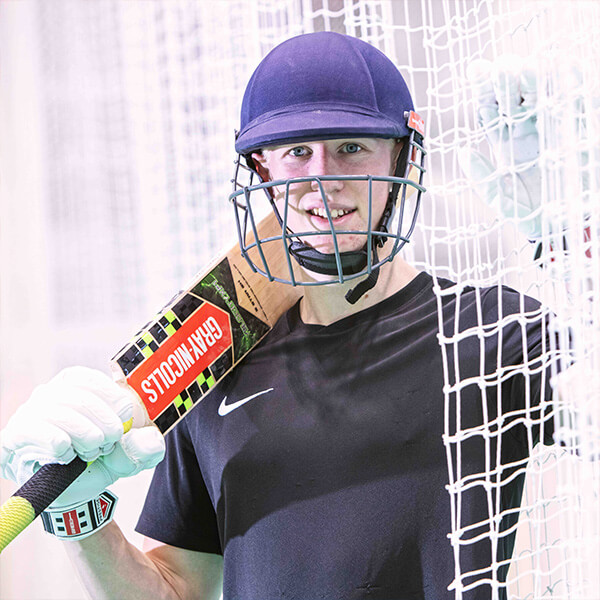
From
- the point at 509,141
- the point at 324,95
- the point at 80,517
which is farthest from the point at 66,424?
the point at 509,141

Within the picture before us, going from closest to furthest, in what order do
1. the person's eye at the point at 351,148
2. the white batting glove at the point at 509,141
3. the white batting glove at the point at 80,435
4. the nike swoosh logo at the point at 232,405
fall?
the white batting glove at the point at 509,141, the white batting glove at the point at 80,435, the person's eye at the point at 351,148, the nike swoosh logo at the point at 232,405

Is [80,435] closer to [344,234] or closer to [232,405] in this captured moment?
[232,405]

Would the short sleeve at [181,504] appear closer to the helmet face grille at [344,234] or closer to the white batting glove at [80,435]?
the white batting glove at [80,435]

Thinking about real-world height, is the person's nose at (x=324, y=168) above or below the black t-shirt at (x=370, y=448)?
above

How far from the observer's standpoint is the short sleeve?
4.59 feet

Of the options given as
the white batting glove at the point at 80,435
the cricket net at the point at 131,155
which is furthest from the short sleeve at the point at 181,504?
the cricket net at the point at 131,155

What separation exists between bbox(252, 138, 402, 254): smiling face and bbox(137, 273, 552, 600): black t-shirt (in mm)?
152

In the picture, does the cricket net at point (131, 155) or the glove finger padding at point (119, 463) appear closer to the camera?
the glove finger padding at point (119, 463)

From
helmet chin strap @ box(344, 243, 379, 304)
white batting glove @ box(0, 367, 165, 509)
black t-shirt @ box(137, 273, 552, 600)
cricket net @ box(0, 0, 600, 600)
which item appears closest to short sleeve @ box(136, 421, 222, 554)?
black t-shirt @ box(137, 273, 552, 600)

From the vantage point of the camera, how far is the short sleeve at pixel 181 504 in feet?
4.59

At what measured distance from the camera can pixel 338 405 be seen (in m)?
1.24

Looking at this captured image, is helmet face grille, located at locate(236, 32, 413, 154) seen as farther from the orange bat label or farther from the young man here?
the orange bat label

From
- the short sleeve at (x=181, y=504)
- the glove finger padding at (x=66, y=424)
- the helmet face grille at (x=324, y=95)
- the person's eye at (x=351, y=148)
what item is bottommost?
the short sleeve at (x=181, y=504)

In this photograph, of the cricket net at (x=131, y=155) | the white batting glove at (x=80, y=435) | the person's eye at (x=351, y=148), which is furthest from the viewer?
the cricket net at (x=131, y=155)
